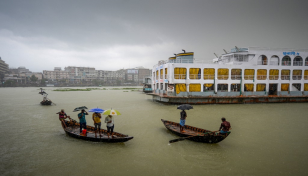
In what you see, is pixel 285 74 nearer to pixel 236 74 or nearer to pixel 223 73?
pixel 236 74

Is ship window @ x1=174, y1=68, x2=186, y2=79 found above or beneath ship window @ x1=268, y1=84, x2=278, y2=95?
above

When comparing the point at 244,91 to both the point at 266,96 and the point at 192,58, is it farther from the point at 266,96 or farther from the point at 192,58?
the point at 192,58

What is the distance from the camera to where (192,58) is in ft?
78.9

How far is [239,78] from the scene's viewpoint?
80.2 ft

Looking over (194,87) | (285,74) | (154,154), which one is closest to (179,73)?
(194,87)

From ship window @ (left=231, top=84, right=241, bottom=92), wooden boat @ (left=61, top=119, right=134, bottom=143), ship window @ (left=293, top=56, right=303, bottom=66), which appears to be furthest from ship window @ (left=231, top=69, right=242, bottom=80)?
wooden boat @ (left=61, top=119, right=134, bottom=143)

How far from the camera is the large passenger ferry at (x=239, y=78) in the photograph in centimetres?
2245

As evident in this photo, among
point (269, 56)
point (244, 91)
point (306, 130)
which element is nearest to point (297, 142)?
point (306, 130)

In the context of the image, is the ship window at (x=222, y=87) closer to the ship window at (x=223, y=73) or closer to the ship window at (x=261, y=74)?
the ship window at (x=223, y=73)

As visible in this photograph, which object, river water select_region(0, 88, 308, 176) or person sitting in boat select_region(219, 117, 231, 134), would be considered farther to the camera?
person sitting in boat select_region(219, 117, 231, 134)

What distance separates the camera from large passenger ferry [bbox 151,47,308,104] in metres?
22.5

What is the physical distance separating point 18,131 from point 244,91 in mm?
26585

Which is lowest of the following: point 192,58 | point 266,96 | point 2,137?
point 2,137

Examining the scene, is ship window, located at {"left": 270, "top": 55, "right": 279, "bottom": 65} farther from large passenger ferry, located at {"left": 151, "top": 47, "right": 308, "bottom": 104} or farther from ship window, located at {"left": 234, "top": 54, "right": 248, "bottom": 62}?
ship window, located at {"left": 234, "top": 54, "right": 248, "bottom": 62}
